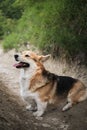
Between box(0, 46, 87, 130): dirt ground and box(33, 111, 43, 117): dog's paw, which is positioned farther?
box(33, 111, 43, 117): dog's paw

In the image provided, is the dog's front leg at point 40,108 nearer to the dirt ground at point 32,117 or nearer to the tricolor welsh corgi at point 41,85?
the tricolor welsh corgi at point 41,85

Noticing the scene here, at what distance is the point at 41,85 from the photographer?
28.5 ft

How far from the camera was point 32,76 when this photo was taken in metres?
8.57

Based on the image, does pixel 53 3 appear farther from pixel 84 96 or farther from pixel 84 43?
pixel 84 96

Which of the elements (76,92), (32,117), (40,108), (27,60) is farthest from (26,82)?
(76,92)

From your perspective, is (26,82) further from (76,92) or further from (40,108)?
(76,92)

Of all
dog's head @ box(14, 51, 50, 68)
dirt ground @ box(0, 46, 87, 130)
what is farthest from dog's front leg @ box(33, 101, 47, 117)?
dog's head @ box(14, 51, 50, 68)

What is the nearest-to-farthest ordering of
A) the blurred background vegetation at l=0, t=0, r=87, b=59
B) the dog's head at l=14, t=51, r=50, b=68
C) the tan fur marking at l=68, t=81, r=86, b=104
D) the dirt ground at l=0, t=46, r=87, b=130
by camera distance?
the dirt ground at l=0, t=46, r=87, b=130 → the dog's head at l=14, t=51, r=50, b=68 → the tan fur marking at l=68, t=81, r=86, b=104 → the blurred background vegetation at l=0, t=0, r=87, b=59

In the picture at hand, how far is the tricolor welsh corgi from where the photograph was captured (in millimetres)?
8477

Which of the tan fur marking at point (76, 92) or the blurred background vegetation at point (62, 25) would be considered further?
the blurred background vegetation at point (62, 25)

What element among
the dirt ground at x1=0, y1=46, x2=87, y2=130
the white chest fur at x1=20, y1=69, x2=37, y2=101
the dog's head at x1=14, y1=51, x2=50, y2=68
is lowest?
the dirt ground at x1=0, y1=46, x2=87, y2=130

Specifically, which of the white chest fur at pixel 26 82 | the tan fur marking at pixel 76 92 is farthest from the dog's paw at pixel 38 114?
the tan fur marking at pixel 76 92

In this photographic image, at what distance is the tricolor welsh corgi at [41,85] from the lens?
8477 mm

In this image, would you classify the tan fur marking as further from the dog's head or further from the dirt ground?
the dog's head
